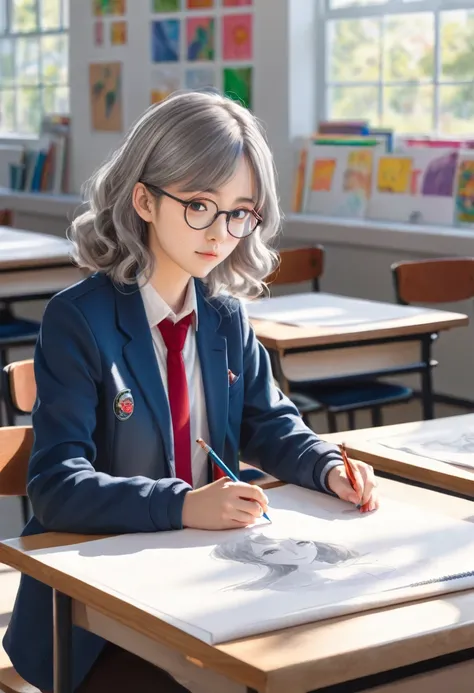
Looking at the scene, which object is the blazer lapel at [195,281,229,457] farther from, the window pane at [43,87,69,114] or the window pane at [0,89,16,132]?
the window pane at [0,89,16,132]

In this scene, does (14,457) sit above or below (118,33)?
below

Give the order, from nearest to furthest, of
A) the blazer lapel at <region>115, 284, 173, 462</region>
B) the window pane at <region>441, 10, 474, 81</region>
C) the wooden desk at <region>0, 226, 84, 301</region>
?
the blazer lapel at <region>115, 284, 173, 462</region> → the wooden desk at <region>0, 226, 84, 301</region> → the window pane at <region>441, 10, 474, 81</region>

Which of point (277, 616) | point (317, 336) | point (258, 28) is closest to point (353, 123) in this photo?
point (258, 28)

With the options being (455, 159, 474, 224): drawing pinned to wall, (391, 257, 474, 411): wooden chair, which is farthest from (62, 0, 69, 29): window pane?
(391, 257, 474, 411): wooden chair

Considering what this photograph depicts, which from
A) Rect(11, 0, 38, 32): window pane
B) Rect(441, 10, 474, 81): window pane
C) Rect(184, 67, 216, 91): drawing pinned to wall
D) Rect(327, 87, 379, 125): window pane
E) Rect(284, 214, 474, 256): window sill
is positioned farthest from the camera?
Rect(11, 0, 38, 32): window pane

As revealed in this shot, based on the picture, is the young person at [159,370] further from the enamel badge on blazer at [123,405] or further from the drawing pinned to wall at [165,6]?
the drawing pinned to wall at [165,6]

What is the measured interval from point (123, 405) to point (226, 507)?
0.29 meters

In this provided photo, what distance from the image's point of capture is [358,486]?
1.59 meters

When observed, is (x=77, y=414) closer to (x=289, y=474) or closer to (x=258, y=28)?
(x=289, y=474)

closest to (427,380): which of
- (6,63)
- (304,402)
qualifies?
(304,402)

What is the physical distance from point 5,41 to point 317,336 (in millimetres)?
5370

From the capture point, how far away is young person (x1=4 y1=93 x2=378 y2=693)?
153 cm

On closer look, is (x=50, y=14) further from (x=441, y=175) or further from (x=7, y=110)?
(x=441, y=175)

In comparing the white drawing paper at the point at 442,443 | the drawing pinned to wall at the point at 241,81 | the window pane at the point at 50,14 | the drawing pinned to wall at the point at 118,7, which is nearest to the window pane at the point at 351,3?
the drawing pinned to wall at the point at 241,81
